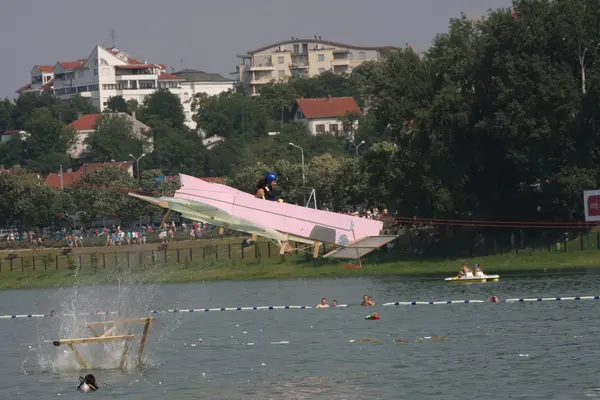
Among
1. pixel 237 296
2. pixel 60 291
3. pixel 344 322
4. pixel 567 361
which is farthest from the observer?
pixel 60 291

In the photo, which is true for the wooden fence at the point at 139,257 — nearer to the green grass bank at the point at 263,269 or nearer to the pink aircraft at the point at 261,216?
the green grass bank at the point at 263,269

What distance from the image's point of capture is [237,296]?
3216 inches

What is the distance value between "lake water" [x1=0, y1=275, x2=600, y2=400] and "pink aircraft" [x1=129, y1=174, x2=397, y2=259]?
16.8 ft

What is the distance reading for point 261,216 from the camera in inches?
1567

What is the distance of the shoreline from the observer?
86.5 metres

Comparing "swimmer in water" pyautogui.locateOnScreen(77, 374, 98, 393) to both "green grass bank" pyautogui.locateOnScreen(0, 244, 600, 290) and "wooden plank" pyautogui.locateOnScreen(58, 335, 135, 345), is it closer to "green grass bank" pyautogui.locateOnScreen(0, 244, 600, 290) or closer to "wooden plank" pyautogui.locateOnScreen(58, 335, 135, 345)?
"wooden plank" pyautogui.locateOnScreen(58, 335, 135, 345)

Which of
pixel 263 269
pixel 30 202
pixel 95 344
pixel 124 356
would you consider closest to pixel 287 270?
pixel 263 269

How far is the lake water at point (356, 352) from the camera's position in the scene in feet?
141

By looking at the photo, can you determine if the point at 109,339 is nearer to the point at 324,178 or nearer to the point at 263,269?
the point at 263,269

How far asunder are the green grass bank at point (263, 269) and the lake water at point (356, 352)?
9.21 m

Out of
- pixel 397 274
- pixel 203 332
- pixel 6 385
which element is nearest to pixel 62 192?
pixel 397 274

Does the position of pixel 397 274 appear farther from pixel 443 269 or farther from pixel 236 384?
pixel 236 384

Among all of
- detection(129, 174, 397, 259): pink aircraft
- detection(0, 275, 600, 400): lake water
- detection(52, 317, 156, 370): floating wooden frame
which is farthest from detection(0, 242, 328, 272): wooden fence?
detection(129, 174, 397, 259): pink aircraft

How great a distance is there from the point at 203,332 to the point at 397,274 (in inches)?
1229
